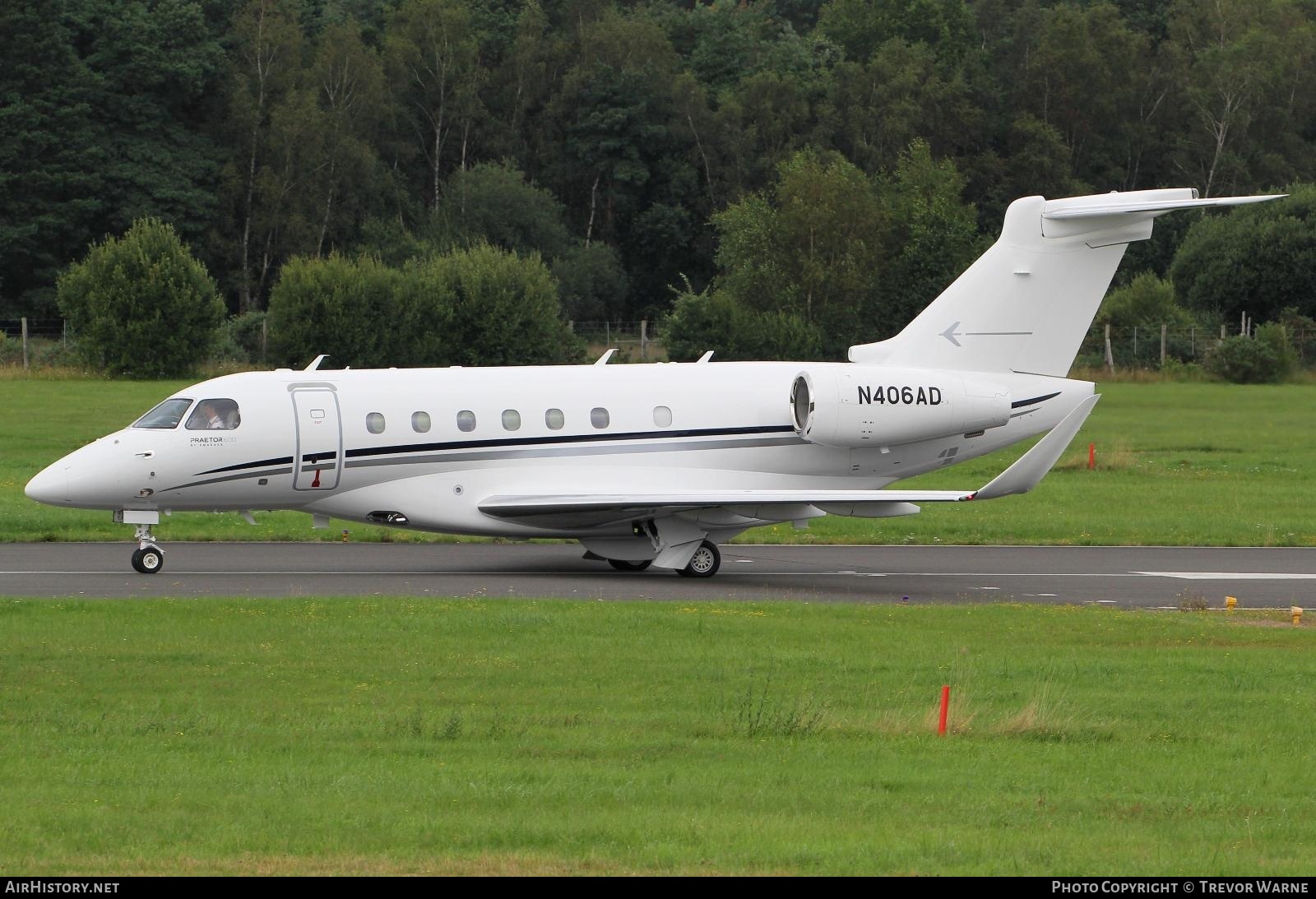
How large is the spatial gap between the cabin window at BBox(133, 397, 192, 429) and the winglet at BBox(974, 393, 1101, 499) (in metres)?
10.3

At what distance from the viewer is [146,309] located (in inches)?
2406

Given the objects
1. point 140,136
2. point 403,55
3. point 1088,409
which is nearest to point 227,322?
point 140,136

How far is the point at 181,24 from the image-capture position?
83.5m

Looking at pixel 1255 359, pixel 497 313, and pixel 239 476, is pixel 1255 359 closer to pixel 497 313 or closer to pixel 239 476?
pixel 497 313

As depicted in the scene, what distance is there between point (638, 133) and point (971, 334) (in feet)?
229

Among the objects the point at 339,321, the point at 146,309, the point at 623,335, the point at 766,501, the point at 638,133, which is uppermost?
the point at 638,133

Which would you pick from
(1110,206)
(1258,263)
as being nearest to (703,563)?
(1110,206)

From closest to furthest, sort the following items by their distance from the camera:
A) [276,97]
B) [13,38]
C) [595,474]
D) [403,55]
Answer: [595,474]
[13,38]
[276,97]
[403,55]

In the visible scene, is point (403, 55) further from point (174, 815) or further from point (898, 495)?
point (174, 815)

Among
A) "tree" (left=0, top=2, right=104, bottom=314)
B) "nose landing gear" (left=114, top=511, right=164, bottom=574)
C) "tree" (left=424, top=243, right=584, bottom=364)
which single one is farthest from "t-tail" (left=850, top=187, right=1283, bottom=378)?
"tree" (left=0, top=2, right=104, bottom=314)

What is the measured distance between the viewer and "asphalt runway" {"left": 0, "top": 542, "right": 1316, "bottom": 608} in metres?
22.0

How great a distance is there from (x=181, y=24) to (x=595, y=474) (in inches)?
2613

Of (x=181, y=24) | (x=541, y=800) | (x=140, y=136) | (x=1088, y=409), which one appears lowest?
(x=541, y=800)
